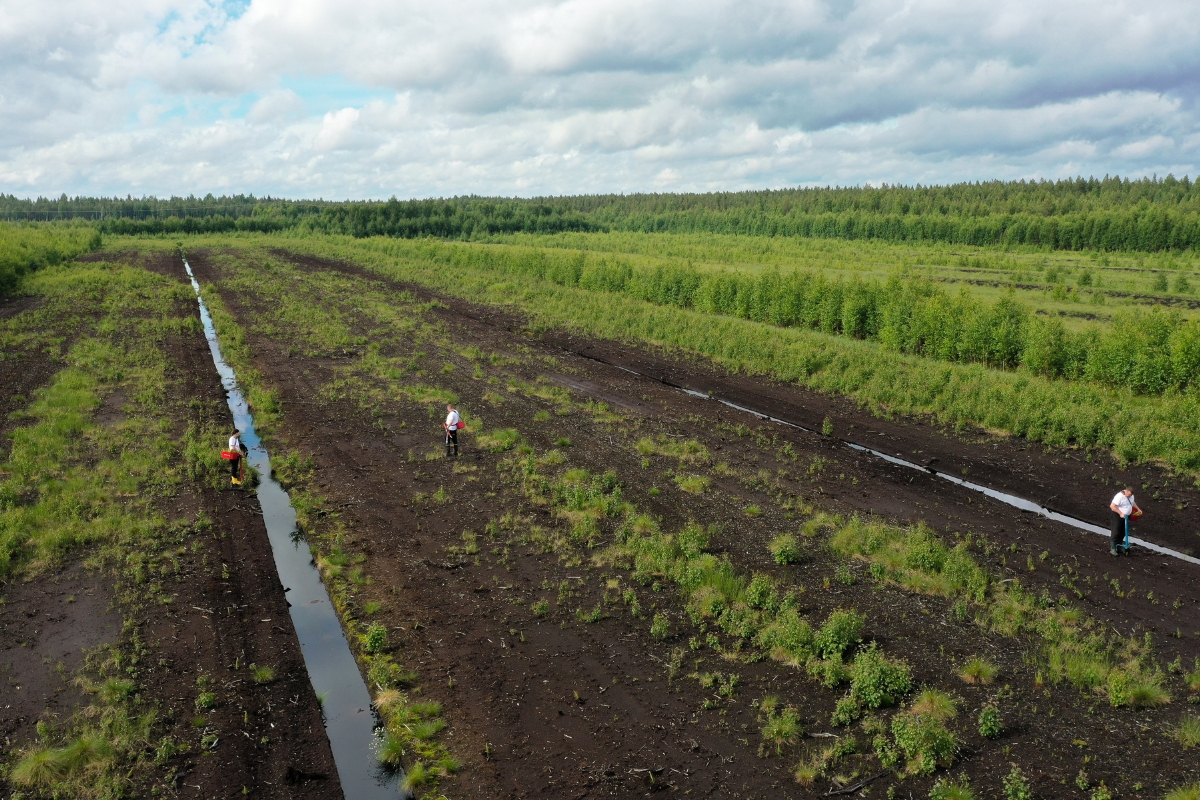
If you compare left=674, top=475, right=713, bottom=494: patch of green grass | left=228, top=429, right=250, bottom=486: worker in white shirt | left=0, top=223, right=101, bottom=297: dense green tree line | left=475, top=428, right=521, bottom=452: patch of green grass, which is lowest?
left=674, top=475, right=713, bottom=494: patch of green grass

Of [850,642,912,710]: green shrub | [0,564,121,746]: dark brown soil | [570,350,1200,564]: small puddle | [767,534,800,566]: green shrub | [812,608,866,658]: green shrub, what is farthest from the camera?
[570,350,1200,564]: small puddle

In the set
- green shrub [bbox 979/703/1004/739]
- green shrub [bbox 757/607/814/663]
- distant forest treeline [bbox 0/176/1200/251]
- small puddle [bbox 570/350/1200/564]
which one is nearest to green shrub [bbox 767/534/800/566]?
green shrub [bbox 757/607/814/663]

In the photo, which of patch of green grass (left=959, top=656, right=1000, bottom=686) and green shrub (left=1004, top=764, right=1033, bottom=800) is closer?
green shrub (left=1004, top=764, right=1033, bottom=800)

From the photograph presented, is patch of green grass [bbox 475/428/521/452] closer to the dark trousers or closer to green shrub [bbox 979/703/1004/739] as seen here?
green shrub [bbox 979/703/1004/739]

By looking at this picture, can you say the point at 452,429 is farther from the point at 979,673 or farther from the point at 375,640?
the point at 979,673

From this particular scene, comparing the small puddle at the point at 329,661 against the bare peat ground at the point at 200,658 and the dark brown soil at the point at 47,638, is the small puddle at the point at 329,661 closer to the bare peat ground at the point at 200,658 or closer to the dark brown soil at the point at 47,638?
the bare peat ground at the point at 200,658

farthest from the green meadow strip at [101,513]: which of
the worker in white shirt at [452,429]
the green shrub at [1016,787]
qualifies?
the green shrub at [1016,787]

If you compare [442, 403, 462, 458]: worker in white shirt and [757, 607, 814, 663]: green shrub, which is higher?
[442, 403, 462, 458]: worker in white shirt
